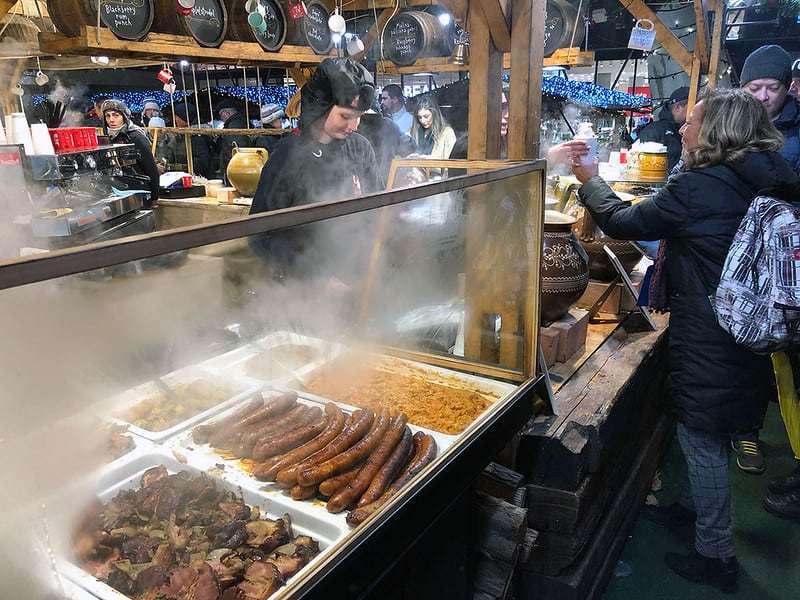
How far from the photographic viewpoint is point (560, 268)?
10.4 ft

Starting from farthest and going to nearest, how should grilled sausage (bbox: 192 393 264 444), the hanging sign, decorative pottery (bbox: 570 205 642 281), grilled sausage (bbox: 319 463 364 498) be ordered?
the hanging sign < decorative pottery (bbox: 570 205 642 281) < grilled sausage (bbox: 192 393 264 444) < grilled sausage (bbox: 319 463 364 498)

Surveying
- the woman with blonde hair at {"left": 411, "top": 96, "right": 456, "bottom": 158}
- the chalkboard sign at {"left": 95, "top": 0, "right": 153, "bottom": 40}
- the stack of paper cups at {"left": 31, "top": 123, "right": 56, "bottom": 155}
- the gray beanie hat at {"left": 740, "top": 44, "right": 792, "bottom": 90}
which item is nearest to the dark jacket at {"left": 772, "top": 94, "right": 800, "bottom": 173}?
the gray beanie hat at {"left": 740, "top": 44, "right": 792, "bottom": 90}

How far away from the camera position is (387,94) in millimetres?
8383

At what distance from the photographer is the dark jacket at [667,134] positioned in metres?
8.22

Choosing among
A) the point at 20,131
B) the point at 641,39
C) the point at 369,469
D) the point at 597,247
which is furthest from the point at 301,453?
the point at 641,39

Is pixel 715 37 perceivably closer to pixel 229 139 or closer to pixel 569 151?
pixel 569 151

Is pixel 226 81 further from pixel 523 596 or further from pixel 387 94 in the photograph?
pixel 523 596

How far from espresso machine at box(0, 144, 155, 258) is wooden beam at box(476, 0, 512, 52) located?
8.61 ft

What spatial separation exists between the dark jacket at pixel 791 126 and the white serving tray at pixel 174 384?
4.50 metres

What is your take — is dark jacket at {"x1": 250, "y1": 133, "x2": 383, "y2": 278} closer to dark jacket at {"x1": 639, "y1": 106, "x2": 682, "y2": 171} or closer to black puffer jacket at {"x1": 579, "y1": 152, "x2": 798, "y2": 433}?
black puffer jacket at {"x1": 579, "y1": 152, "x2": 798, "y2": 433}

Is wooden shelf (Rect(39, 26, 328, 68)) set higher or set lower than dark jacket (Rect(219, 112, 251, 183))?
higher

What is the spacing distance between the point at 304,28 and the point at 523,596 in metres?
5.61

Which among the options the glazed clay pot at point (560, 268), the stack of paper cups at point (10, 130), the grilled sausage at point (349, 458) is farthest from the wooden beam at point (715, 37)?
the stack of paper cups at point (10, 130)

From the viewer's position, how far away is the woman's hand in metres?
3.13
